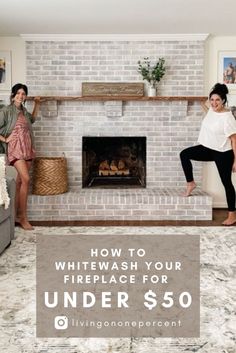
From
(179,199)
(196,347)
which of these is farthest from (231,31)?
(196,347)

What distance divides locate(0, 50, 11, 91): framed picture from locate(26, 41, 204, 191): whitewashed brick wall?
261 mm

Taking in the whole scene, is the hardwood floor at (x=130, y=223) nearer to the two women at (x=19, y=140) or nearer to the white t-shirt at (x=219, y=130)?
the two women at (x=19, y=140)

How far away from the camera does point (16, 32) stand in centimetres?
496

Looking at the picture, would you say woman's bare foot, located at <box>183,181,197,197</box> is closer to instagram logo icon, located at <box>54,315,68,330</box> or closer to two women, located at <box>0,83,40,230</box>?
two women, located at <box>0,83,40,230</box>

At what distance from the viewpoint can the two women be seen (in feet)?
14.1

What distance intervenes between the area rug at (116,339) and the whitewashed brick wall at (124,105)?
159cm

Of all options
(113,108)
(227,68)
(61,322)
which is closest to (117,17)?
(113,108)

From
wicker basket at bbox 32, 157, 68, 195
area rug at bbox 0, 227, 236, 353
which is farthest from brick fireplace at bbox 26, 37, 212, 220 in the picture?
area rug at bbox 0, 227, 236, 353

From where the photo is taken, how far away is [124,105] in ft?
16.8

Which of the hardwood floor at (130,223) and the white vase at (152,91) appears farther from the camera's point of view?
the white vase at (152,91)

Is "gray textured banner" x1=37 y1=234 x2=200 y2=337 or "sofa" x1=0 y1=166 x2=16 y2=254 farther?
"sofa" x1=0 y1=166 x2=16 y2=254

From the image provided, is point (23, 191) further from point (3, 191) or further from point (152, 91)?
point (152, 91)

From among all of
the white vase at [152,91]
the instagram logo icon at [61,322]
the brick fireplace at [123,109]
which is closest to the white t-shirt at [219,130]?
the brick fireplace at [123,109]

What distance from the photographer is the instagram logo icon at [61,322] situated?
2.13m
